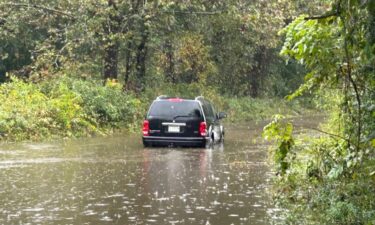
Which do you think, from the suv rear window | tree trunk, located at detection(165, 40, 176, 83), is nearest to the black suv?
the suv rear window

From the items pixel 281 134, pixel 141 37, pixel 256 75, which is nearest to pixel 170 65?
pixel 141 37

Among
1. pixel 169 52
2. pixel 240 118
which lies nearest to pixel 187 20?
pixel 169 52

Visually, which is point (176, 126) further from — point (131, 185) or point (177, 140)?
point (131, 185)

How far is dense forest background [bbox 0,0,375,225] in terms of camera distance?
8.50 m

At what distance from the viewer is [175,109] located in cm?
1969

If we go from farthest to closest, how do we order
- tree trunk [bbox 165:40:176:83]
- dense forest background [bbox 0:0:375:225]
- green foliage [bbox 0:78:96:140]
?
1. tree trunk [bbox 165:40:176:83]
2. green foliage [bbox 0:78:96:140]
3. dense forest background [bbox 0:0:375:225]

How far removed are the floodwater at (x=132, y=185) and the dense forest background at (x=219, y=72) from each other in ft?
3.32

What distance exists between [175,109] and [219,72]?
77.8 ft

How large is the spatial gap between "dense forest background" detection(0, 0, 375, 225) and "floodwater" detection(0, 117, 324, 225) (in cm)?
101

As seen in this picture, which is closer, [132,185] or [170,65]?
[132,185]

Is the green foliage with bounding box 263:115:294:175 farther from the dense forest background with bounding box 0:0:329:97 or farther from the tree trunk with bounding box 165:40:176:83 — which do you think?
the tree trunk with bounding box 165:40:176:83

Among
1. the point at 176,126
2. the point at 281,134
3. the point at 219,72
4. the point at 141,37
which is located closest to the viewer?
the point at 281,134

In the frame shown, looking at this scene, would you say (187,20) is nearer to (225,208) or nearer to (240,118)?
(240,118)

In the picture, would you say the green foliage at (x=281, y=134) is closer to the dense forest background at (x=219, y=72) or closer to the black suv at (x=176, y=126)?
the dense forest background at (x=219, y=72)
